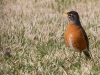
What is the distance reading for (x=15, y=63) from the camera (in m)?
5.80

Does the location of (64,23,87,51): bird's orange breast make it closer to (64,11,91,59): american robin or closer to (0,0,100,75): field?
(64,11,91,59): american robin

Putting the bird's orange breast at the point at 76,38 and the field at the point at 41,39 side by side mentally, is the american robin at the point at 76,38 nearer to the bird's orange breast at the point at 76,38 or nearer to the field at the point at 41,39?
the bird's orange breast at the point at 76,38

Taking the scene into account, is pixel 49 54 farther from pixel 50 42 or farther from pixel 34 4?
pixel 34 4

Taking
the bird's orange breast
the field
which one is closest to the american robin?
the bird's orange breast

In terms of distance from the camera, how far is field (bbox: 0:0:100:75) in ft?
18.4

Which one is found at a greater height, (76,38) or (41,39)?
(76,38)

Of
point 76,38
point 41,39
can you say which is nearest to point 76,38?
point 76,38

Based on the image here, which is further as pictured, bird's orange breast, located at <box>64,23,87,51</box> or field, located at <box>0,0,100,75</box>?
bird's orange breast, located at <box>64,23,87,51</box>

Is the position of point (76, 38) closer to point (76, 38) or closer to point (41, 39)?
point (76, 38)

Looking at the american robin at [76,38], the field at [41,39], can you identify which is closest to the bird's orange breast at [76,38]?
the american robin at [76,38]

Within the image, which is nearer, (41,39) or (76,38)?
(76,38)

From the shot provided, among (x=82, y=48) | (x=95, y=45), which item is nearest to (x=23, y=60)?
(x=82, y=48)

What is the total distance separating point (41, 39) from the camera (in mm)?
7184

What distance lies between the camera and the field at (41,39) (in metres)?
5.60
